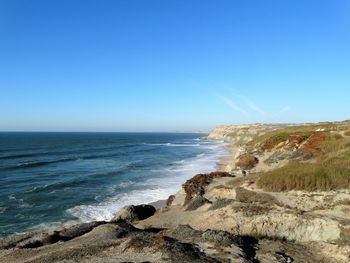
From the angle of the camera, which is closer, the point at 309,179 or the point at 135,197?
the point at 309,179

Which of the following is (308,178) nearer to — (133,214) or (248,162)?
(133,214)

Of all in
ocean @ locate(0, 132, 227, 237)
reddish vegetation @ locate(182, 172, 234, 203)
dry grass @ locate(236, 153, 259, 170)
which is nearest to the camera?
reddish vegetation @ locate(182, 172, 234, 203)

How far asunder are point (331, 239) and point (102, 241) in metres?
8.17

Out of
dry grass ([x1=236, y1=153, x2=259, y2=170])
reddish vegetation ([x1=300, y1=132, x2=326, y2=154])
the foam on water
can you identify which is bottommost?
the foam on water

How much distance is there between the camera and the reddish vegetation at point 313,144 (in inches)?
1273

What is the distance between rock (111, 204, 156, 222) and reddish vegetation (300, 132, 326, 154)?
52.0ft

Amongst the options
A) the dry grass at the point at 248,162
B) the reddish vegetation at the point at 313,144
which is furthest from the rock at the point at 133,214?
the reddish vegetation at the point at 313,144

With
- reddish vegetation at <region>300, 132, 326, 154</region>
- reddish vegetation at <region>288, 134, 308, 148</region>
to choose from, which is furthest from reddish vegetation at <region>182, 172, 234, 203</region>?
reddish vegetation at <region>288, 134, 308, 148</region>

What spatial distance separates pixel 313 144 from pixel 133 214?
19121 millimetres

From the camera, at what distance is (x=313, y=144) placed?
33.9 m

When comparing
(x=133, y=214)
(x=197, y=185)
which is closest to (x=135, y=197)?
(x=197, y=185)

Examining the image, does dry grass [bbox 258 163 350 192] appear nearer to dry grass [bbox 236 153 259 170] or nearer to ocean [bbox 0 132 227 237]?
ocean [bbox 0 132 227 237]

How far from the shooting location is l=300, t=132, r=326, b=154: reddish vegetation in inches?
1273

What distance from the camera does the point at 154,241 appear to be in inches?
476
